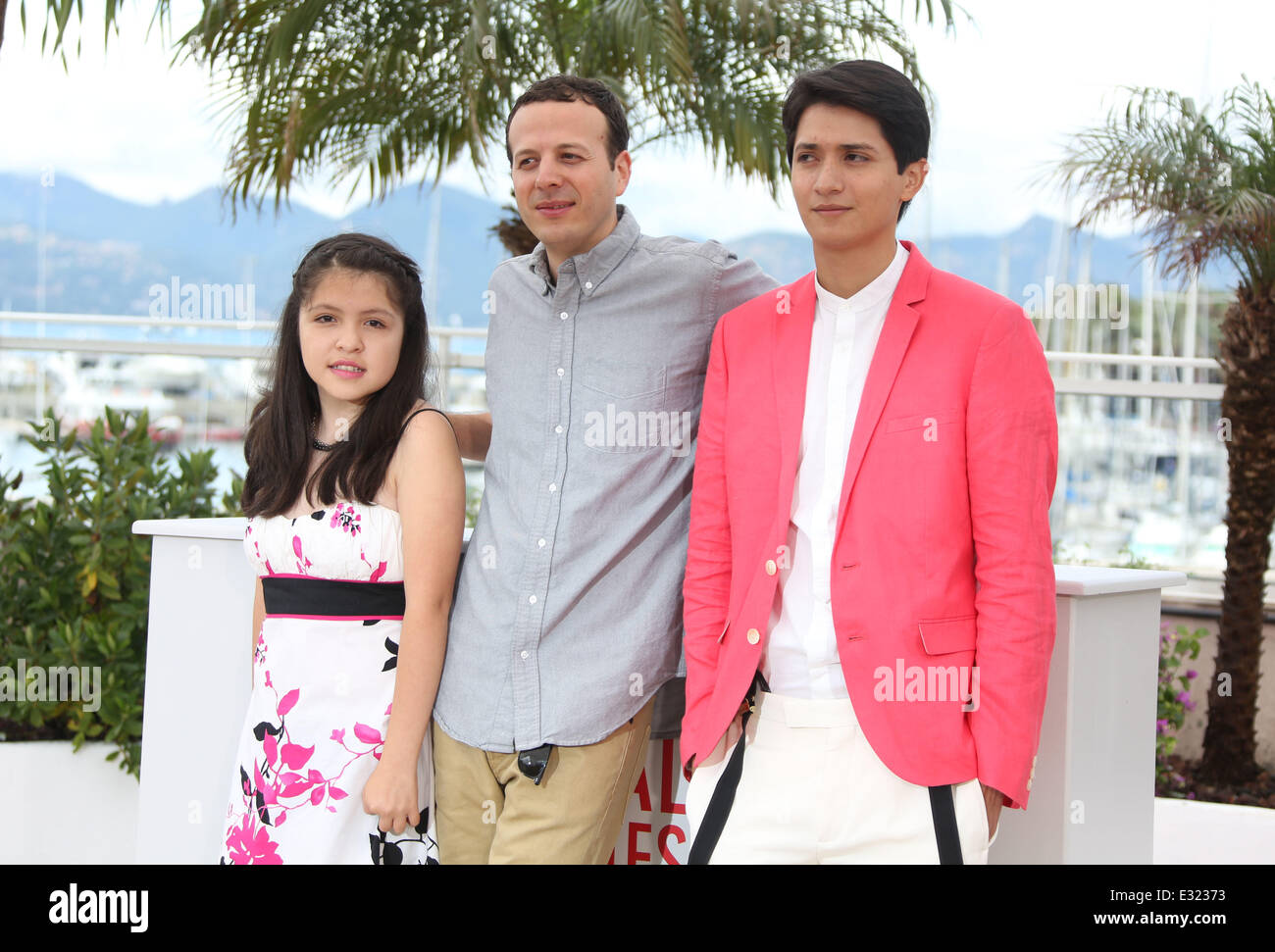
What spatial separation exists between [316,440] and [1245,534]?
15.7 ft

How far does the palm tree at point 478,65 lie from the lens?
457 cm

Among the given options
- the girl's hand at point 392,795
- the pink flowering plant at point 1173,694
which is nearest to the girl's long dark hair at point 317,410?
the girl's hand at point 392,795

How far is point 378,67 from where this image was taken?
190 inches

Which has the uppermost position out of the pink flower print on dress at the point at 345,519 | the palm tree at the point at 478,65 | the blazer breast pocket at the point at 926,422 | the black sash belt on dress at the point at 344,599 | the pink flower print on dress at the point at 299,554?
the palm tree at the point at 478,65

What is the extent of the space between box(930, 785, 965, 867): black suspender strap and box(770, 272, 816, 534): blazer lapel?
499 mm

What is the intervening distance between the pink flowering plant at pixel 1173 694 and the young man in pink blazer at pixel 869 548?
13.3 ft

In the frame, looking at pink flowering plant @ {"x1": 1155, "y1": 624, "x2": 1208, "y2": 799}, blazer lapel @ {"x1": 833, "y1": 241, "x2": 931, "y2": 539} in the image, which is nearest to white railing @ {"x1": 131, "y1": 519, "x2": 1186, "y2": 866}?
blazer lapel @ {"x1": 833, "y1": 241, "x2": 931, "y2": 539}

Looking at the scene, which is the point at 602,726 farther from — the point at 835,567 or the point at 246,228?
the point at 246,228

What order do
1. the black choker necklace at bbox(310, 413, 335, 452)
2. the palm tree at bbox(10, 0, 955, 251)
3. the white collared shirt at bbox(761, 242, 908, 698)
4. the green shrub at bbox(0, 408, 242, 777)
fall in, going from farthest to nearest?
the palm tree at bbox(10, 0, 955, 251) < the green shrub at bbox(0, 408, 242, 777) < the black choker necklace at bbox(310, 413, 335, 452) < the white collared shirt at bbox(761, 242, 908, 698)

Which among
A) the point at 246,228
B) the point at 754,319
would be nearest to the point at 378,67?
the point at 246,228

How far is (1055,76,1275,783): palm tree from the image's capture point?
536 cm

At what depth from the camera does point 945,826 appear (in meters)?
1.77

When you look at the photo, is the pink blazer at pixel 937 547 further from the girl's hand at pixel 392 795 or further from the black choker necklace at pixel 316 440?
the black choker necklace at pixel 316 440

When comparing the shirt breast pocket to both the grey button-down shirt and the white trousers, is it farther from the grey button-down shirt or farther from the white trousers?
the white trousers
